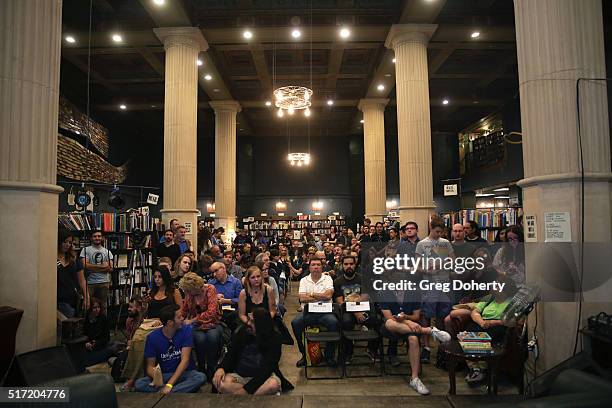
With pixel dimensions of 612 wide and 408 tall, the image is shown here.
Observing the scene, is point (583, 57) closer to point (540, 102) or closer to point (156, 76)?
Result: point (540, 102)

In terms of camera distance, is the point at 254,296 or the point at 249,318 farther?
the point at 254,296

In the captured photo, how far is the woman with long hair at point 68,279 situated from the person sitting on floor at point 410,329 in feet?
11.6

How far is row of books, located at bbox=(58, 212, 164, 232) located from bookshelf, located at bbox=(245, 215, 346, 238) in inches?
369

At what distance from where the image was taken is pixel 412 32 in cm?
753

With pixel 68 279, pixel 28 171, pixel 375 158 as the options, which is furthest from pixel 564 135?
pixel 375 158

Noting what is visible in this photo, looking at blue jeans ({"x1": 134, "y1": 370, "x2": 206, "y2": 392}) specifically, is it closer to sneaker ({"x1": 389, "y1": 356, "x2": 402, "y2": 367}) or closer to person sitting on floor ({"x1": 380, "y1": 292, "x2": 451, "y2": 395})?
person sitting on floor ({"x1": 380, "y1": 292, "x2": 451, "y2": 395})

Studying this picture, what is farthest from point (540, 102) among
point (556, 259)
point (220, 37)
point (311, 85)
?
point (311, 85)

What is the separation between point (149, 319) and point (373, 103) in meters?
10.6

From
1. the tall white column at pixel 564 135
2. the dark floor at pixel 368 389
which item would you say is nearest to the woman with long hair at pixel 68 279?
the dark floor at pixel 368 389

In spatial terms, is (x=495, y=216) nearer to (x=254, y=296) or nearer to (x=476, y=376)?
(x=476, y=376)

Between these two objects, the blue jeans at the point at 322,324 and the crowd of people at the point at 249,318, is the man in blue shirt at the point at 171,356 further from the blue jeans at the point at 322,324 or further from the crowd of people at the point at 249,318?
the blue jeans at the point at 322,324

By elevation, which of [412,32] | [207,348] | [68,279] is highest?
[412,32]

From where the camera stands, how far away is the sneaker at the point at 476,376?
352cm

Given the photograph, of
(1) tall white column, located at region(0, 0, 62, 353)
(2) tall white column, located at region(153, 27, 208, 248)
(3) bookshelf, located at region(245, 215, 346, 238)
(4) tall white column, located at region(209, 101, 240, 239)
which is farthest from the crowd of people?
(3) bookshelf, located at region(245, 215, 346, 238)
